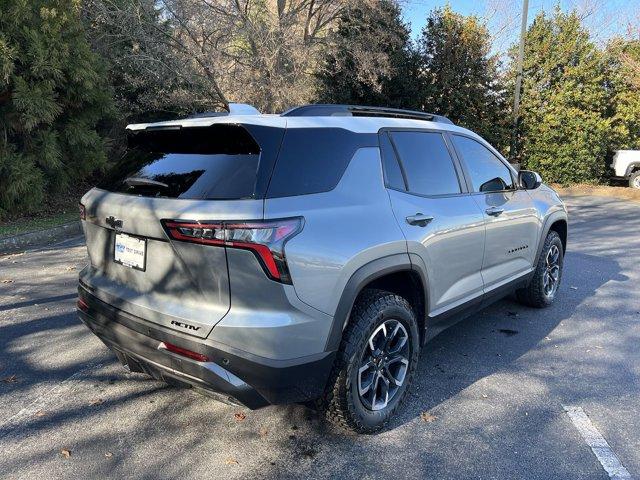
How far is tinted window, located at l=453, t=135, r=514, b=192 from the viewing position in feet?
13.2

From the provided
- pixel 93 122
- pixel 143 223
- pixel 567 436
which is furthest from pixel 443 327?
pixel 93 122

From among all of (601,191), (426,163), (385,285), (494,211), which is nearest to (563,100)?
(601,191)

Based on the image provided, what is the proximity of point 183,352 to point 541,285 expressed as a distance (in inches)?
153

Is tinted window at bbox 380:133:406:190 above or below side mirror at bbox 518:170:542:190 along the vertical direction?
above

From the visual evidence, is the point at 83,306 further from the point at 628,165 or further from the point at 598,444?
the point at 628,165

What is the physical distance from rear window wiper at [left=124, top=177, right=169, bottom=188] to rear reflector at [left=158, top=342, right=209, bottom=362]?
82cm

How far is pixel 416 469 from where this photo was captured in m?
2.72

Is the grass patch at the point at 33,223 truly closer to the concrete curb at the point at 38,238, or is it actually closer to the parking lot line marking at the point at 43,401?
the concrete curb at the point at 38,238

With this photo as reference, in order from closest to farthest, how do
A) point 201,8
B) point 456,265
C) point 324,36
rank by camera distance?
point 456,265
point 201,8
point 324,36

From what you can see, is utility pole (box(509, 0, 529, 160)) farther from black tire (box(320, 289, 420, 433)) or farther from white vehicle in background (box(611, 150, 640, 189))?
black tire (box(320, 289, 420, 433))

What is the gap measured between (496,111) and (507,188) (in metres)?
13.8

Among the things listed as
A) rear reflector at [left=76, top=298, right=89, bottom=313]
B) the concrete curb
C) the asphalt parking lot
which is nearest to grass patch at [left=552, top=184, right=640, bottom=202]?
the asphalt parking lot

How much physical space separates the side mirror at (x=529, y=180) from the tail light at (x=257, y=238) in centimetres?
311

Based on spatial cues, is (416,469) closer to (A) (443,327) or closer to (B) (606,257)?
(A) (443,327)
